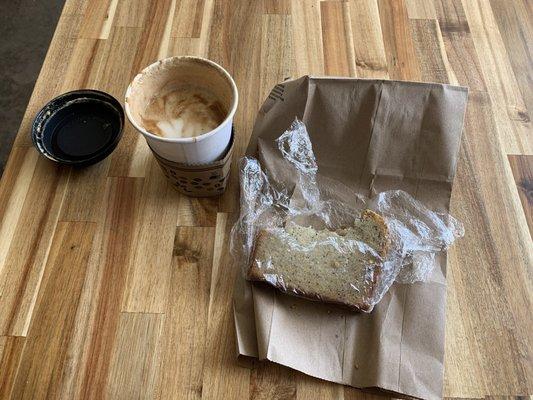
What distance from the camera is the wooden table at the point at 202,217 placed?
61 cm

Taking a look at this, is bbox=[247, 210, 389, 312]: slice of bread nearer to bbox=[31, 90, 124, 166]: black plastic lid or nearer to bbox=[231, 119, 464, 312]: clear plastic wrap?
bbox=[231, 119, 464, 312]: clear plastic wrap

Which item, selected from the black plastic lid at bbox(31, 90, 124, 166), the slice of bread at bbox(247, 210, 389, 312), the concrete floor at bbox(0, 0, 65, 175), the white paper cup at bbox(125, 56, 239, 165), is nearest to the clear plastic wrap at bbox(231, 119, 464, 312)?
the slice of bread at bbox(247, 210, 389, 312)

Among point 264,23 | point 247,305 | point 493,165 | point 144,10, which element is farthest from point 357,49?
point 247,305

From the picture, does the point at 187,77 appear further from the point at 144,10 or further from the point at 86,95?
the point at 144,10

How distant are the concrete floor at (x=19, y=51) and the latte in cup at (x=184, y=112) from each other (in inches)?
29.9

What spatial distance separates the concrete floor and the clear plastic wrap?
87cm

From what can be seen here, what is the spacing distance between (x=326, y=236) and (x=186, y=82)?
12.6 inches

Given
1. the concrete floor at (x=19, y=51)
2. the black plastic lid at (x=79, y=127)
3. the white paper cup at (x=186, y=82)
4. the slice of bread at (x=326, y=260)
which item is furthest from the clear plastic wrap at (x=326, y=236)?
the concrete floor at (x=19, y=51)

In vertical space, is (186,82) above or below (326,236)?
above

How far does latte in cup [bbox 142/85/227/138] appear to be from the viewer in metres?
0.67

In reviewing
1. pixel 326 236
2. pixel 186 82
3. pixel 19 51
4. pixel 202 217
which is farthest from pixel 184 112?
pixel 19 51

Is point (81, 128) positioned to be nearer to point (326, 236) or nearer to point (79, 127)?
point (79, 127)

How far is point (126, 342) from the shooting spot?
623mm

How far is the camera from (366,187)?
2.38 ft
